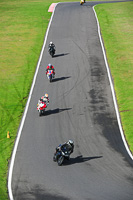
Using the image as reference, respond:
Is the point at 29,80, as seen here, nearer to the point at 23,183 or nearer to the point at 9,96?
the point at 9,96

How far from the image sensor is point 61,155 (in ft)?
79.8

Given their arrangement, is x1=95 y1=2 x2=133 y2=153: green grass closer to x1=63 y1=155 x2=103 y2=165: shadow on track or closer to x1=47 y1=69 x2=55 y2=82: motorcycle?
x1=63 y1=155 x2=103 y2=165: shadow on track

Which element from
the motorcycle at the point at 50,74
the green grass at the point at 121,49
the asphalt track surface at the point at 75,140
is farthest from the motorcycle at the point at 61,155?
the motorcycle at the point at 50,74

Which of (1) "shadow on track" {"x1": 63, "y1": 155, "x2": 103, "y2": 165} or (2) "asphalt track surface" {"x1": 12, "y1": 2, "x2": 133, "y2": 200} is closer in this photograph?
(2) "asphalt track surface" {"x1": 12, "y1": 2, "x2": 133, "y2": 200}

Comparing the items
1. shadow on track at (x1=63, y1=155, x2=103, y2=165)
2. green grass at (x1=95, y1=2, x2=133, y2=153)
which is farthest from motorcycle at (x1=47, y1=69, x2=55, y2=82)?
shadow on track at (x1=63, y1=155, x2=103, y2=165)

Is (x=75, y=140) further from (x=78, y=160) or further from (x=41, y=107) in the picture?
(x=41, y=107)

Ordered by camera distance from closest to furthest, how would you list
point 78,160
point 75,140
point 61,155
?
point 61,155 < point 78,160 < point 75,140

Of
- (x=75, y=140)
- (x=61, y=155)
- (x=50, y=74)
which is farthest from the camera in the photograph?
(x=50, y=74)

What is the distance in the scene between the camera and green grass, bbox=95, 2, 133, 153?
34625 millimetres

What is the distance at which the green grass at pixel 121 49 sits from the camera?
3462cm

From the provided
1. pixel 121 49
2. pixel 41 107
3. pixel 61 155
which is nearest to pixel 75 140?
pixel 61 155

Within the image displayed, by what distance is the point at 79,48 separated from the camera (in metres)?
53.5

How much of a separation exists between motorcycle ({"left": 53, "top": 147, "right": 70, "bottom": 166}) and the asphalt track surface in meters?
0.39

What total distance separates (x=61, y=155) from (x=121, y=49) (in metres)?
32.1
